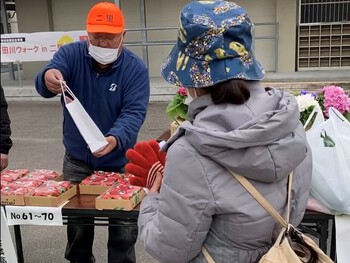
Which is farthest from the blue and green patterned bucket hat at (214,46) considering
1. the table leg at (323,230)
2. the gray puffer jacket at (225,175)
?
the table leg at (323,230)

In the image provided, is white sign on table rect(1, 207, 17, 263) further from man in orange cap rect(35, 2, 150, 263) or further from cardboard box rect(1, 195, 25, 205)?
man in orange cap rect(35, 2, 150, 263)

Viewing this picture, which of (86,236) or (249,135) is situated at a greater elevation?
(249,135)

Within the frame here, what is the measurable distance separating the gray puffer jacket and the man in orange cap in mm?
1219

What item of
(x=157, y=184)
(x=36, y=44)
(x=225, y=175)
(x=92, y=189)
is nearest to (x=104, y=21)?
(x=92, y=189)

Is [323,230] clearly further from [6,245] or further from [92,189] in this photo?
[6,245]

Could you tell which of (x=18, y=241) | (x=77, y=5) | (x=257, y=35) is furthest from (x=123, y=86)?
(x=77, y=5)

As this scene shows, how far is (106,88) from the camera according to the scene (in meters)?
2.58

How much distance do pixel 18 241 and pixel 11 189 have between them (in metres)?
0.80

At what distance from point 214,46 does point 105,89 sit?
1.43 meters

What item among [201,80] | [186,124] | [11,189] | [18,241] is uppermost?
[201,80]

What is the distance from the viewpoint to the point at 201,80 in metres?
1.26

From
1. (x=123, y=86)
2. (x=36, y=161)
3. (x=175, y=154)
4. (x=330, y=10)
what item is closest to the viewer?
(x=175, y=154)

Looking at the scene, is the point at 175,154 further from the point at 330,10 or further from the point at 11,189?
the point at 330,10

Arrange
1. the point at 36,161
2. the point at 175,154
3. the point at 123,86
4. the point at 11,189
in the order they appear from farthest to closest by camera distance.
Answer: the point at 36,161, the point at 123,86, the point at 11,189, the point at 175,154
